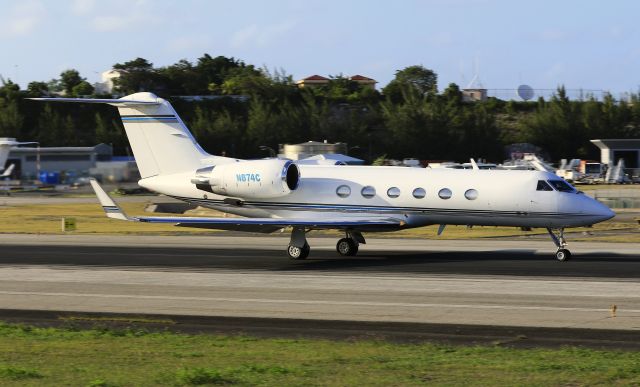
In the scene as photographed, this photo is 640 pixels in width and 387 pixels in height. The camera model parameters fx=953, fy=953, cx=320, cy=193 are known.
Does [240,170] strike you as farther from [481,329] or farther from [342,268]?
[481,329]

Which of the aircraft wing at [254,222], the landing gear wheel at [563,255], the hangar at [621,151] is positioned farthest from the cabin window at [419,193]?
the hangar at [621,151]

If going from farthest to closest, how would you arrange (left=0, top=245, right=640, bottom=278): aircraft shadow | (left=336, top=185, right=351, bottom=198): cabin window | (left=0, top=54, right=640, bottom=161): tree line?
1. (left=0, top=54, right=640, bottom=161): tree line
2. (left=336, top=185, right=351, bottom=198): cabin window
3. (left=0, top=245, right=640, bottom=278): aircraft shadow

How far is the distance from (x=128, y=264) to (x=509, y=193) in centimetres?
1037

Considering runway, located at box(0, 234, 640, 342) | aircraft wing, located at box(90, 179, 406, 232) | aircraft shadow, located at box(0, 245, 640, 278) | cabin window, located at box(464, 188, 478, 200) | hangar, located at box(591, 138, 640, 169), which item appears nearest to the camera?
runway, located at box(0, 234, 640, 342)

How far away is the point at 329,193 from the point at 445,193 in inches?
131

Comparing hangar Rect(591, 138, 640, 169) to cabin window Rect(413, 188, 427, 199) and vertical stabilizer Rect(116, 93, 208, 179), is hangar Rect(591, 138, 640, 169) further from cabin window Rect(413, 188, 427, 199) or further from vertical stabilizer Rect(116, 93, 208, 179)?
vertical stabilizer Rect(116, 93, 208, 179)

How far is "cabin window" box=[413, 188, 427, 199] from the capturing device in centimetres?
2598

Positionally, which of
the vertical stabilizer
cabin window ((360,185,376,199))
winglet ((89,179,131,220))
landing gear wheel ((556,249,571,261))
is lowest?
landing gear wheel ((556,249,571,261))

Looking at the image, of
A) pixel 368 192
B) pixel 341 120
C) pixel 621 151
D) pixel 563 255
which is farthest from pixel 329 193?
pixel 341 120

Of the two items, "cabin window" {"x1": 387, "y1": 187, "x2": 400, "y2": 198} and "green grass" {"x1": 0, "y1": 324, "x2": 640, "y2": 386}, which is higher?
"cabin window" {"x1": 387, "y1": 187, "x2": 400, "y2": 198}

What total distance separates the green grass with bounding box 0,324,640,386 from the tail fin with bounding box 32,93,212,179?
→ 46.3 feet

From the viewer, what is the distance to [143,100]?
94.3 feet

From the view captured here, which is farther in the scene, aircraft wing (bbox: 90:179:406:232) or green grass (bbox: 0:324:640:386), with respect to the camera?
aircraft wing (bbox: 90:179:406:232)

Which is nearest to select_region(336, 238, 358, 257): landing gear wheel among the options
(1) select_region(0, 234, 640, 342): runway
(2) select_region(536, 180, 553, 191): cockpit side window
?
(1) select_region(0, 234, 640, 342): runway
